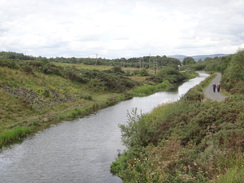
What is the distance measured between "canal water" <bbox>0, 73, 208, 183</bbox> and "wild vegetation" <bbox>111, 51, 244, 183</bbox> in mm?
2009

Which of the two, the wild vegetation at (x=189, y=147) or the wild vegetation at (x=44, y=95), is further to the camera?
the wild vegetation at (x=44, y=95)

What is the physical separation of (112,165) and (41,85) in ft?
108

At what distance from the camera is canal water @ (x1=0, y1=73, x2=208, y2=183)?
17259 mm

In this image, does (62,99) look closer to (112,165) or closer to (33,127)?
(33,127)

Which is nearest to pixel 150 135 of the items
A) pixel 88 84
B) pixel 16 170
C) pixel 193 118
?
pixel 193 118

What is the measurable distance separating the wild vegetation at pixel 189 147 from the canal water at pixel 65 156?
201 cm

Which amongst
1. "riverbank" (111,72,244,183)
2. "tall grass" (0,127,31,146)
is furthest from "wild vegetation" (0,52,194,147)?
"riverbank" (111,72,244,183)

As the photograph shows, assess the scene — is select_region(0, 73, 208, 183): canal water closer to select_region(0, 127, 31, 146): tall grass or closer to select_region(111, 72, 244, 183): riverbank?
select_region(0, 127, 31, 146): tall grass

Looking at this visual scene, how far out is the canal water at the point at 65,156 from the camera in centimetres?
1726

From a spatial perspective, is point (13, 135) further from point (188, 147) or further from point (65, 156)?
point (188, 147)

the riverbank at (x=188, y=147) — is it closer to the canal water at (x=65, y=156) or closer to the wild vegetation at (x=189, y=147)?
the wild vegetation at (x=189, y=147)

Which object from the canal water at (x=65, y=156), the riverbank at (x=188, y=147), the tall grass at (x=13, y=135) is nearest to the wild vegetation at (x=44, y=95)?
the tall grass at (x=13, y=135)

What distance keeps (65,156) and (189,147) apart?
10208 mm

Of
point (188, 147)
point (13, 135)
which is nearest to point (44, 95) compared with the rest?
point (13, 135)
